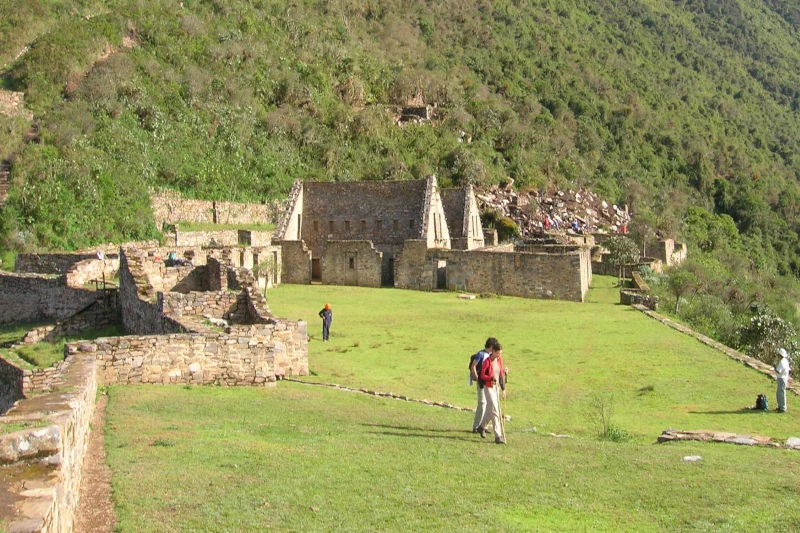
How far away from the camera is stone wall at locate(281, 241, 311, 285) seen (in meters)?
38.1

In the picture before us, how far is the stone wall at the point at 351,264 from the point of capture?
37531 millimetres

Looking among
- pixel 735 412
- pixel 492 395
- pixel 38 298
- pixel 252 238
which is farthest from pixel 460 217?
pixel 492 395

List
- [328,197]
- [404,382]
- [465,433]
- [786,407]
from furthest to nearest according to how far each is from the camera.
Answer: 1. [328,197]
2. [404,382]
3. [786,407]
4. [465,433]

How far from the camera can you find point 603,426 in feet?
41.5

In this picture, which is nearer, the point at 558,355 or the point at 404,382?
the point at 404,382

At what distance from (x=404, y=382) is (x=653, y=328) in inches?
450

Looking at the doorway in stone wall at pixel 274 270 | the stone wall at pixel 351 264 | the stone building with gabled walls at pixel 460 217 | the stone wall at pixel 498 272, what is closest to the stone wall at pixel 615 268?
the stone wall at pixel 498 272

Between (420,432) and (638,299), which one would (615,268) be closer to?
(638,299)

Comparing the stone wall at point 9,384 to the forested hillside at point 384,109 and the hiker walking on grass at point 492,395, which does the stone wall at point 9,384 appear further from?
the forested hillside at point 384,109

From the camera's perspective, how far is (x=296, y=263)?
125 ft

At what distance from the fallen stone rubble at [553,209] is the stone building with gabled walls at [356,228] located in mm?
16808

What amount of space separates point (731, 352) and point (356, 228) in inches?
966

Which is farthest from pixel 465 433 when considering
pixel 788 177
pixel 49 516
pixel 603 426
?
pixel 788 177

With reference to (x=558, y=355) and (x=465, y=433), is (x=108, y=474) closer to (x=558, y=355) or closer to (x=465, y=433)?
(x=465, y=433)
